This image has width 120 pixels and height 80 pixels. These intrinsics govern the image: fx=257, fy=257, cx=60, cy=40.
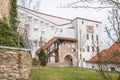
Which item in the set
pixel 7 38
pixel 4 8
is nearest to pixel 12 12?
pixel 4 8

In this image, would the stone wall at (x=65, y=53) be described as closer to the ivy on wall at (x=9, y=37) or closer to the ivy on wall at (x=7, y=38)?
the ivy on wall at (x=9, y=37)

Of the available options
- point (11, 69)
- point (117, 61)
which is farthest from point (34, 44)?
point (117, 61)

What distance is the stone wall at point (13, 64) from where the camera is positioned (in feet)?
35.1

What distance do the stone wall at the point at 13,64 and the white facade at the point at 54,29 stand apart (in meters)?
28.6

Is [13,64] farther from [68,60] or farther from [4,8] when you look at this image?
[68,60]

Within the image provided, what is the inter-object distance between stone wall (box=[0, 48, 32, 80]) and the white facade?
28.6 m

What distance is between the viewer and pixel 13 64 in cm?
1106

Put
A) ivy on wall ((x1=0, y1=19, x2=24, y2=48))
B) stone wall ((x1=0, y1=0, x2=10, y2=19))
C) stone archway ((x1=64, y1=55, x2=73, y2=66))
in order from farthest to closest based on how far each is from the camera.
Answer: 1. stone archway ((x1=64, y1=55, x2=73, y2=66))
2. stone wall ((x1=0, y1=0, x2=10, y2=19))
3. ivy on wall ((x1=0, y1=19, x2=24, y2=48))

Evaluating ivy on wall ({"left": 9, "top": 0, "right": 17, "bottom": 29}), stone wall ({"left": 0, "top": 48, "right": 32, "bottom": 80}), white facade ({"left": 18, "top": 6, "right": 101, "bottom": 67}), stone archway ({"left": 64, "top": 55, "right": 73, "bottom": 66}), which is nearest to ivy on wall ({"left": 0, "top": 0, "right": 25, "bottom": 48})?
stone wall ({"left": 0, "top": 48, "right": 32, "bottom": 80})

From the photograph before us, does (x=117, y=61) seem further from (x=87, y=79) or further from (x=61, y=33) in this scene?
(x=61, y=33)

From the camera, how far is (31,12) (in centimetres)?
4103

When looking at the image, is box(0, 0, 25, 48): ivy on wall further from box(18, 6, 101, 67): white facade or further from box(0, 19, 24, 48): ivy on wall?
box(18, 6, 101, 67): white facade

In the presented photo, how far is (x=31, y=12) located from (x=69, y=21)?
10681mm

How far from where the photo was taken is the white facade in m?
42.0
